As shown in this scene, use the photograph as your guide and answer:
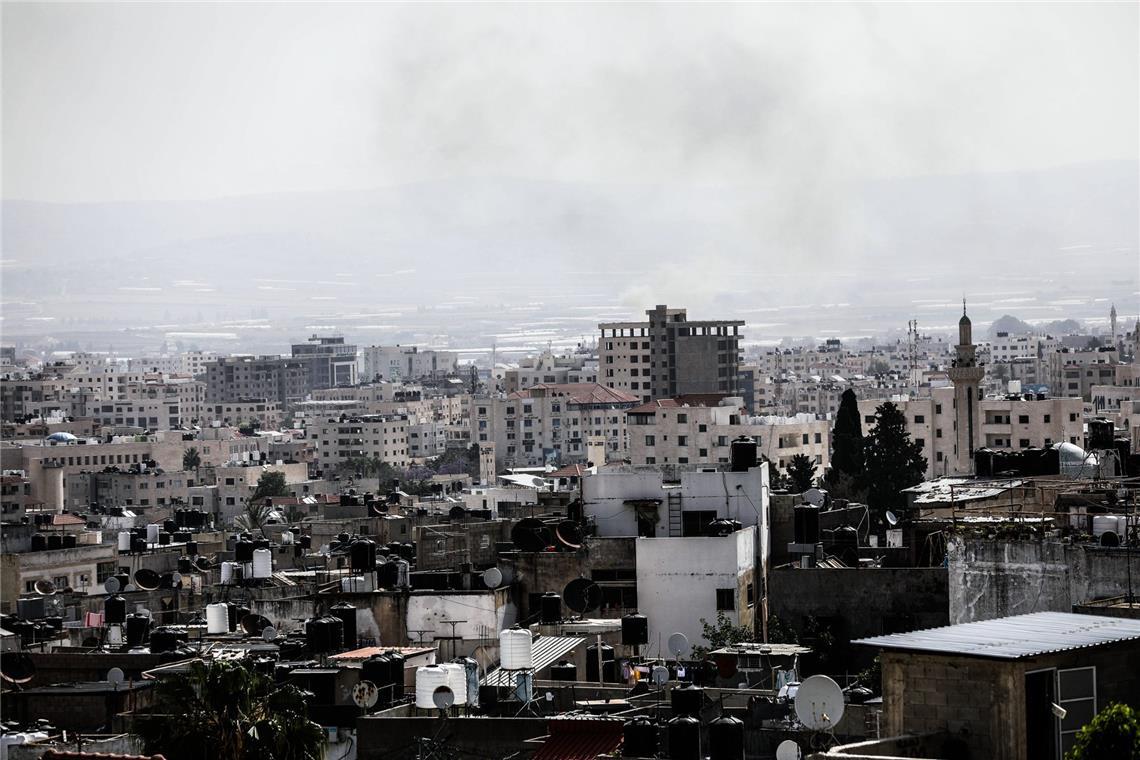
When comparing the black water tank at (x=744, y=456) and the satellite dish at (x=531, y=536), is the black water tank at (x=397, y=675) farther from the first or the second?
the black water tank at (x=744, y=456)

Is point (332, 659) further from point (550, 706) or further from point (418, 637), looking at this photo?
point (418, 637)

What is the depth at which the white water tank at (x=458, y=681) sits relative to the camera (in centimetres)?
1390

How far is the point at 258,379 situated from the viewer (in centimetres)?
18412

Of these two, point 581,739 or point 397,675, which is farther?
point 397,675

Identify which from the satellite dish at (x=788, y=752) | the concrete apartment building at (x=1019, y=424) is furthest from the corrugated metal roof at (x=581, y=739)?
the concrete apartment building at (x=1019, y=424)

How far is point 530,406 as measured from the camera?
11106 centimetres

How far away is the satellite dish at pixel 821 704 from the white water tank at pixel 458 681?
13.4ft

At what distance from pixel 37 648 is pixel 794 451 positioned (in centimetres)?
5226

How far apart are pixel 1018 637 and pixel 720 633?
10.5m

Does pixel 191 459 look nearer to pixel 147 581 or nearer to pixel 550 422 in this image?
pixel 550 422

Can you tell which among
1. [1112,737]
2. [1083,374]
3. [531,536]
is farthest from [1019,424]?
[1112,737]

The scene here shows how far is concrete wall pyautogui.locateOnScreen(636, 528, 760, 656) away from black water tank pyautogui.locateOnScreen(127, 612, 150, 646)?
15.5 ft

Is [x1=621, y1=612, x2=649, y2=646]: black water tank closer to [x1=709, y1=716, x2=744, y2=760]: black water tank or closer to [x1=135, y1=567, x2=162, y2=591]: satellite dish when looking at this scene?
[x1=709, y1=716, x2=744, y2=760]: black water tank

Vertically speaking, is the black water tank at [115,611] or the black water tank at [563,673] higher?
the black water tank at [563,673]
